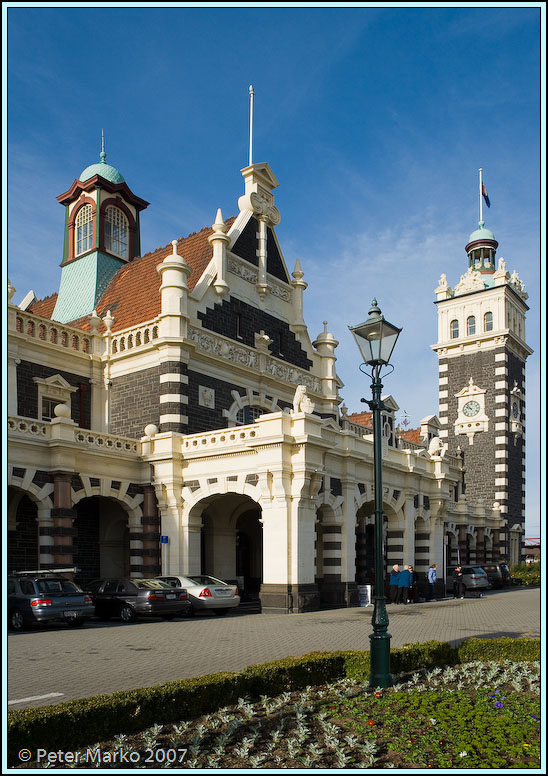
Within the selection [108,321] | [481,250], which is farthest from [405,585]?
[481,250]

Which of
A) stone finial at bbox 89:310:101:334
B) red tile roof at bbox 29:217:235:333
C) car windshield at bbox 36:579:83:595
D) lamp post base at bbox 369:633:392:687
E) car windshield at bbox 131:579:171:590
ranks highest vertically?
red tile roof at bbox 29:217:235:333

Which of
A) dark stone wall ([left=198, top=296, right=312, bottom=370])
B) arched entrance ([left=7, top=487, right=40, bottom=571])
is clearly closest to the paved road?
arched entrance ([left=7, top=487, right=40, bottom=571])

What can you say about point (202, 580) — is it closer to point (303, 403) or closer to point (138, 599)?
point (138, 599)

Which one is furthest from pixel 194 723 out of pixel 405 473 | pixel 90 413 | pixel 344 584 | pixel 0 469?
pixel 405 473

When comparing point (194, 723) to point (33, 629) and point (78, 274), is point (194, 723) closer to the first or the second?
point (33, 629)

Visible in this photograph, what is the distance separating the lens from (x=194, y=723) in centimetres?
853

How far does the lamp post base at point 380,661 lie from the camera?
1062 centimetres

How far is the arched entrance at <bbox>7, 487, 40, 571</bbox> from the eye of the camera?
2603 cm

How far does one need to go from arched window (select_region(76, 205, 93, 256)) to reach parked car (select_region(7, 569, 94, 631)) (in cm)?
2341

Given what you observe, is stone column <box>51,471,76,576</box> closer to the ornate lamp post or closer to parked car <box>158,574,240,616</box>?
parked car <box>158,574,240,616</box>

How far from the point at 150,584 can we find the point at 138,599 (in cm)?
82

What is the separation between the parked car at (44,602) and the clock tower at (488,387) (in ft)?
135

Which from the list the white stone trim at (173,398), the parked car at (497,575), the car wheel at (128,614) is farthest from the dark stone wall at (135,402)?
the parked car at (497,575)

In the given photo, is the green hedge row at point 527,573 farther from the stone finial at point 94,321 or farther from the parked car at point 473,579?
the stone finial at point 94,321
